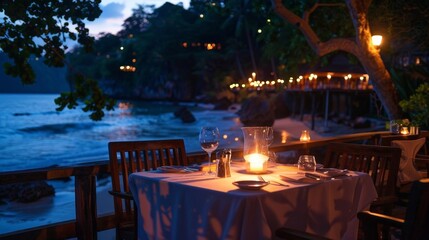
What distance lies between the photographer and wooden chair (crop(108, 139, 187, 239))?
2969 mm

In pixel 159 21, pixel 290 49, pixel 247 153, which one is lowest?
pixel 247 153

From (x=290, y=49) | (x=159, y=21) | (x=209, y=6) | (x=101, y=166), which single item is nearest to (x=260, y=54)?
(x=159, y=21)

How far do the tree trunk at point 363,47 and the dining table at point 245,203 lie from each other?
459 cm

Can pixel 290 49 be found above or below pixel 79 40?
above

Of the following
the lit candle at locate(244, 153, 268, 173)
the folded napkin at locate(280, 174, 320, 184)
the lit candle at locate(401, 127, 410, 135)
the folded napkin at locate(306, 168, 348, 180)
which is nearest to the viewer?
the folded napkin at locate(280, 174, 320, 184)

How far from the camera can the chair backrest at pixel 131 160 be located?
3135mm

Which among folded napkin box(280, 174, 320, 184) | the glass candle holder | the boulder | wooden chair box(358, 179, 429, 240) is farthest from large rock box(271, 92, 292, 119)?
wooden chair box(358, 179, 429, 240)

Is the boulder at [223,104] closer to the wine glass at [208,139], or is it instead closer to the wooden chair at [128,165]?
the wooden chair at [128,165]

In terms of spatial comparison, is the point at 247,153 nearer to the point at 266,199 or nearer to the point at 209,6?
the point at 266,199

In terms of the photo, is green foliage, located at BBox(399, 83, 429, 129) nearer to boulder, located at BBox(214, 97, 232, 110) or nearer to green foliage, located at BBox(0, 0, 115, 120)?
green foliage, located at BBox(0, 0, 115, 120)

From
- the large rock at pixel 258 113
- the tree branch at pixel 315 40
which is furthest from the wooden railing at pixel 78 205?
the large rock at pixel 258 113

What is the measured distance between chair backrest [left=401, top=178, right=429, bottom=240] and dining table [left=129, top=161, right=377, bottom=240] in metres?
0.64

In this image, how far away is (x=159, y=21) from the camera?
151 ft

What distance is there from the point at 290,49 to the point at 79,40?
31.1 feet
